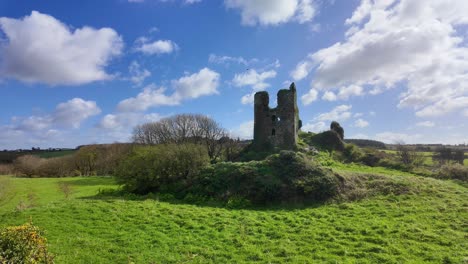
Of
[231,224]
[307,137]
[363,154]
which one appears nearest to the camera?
[231,224]

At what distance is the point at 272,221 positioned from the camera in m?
13.4

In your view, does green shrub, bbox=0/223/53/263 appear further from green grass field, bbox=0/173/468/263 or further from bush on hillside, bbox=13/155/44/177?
bush on hillside, bbox=13/155/44/177

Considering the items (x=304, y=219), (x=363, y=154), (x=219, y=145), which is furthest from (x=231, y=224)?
(x=219, y=145)

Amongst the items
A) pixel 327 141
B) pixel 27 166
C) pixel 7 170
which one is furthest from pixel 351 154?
pixel 7 170

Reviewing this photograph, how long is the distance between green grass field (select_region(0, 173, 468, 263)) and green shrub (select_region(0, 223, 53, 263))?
63.8 inches

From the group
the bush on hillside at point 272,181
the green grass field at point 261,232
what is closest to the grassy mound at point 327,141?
the bush on hillside at point 272,181

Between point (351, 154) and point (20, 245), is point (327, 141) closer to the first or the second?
point (351, 154)

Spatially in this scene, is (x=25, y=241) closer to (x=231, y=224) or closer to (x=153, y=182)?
(x=231, y=224)

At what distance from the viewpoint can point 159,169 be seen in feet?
73.2

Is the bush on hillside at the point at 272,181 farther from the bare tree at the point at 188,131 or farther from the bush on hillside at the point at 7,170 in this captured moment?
the bush on hillside at the point at 7,170

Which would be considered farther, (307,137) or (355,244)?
(307,137)

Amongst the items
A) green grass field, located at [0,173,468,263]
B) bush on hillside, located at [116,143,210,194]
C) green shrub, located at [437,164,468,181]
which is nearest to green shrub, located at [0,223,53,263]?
green grass field, located at [0,173,468,263]

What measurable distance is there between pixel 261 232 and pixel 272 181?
7.33 meters

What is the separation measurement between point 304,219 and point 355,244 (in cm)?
358
